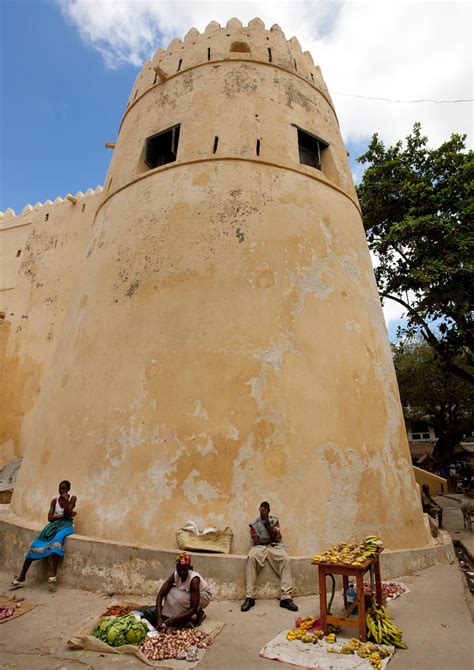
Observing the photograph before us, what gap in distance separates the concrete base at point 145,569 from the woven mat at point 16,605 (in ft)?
1.84

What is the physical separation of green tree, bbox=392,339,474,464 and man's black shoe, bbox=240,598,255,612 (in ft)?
62.7

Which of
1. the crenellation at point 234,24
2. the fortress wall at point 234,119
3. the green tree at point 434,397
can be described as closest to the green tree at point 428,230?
the fortress wall at point 234,119

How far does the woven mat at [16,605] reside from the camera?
473 cm

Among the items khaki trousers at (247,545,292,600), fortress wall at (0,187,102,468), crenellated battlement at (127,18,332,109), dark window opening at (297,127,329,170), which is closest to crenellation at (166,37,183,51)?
crenellated battlement at (127,18,332,109)

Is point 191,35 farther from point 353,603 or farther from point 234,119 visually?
point 353,603

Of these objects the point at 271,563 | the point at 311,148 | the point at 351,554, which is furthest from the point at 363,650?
the point at 311,148

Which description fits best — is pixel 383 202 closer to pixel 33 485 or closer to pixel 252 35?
pixel 252 35

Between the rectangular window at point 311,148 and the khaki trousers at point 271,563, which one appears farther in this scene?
the rectangular window at point 311,148

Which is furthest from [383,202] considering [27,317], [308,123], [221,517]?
[27,317]

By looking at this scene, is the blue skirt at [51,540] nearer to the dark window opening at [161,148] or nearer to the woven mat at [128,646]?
the woven mat at [128,646]

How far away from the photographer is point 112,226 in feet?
27.8

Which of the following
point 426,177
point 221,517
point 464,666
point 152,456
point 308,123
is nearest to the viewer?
point 464,666

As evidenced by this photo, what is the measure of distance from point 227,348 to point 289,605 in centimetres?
332

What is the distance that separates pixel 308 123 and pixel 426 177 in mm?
4934
